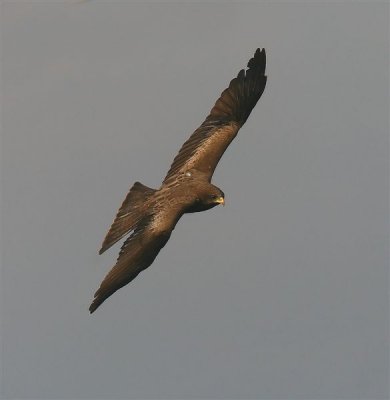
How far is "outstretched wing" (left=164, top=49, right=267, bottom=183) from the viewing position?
2752 centimetres

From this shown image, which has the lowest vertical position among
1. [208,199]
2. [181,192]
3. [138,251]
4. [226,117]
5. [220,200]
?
[138,251]

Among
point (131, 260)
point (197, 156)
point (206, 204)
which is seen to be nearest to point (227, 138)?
point (197, 156)

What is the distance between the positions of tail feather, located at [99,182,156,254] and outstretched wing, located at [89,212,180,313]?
0.23 meters

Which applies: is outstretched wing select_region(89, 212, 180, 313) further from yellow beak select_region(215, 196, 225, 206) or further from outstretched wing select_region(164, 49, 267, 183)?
outstretched wing select_region(164, 49, 267, 183)

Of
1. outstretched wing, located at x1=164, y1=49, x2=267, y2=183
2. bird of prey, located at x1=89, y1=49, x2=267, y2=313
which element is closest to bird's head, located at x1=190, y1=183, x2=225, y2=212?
bird of prey, located at x1=89, y1=49, x2=267, y2=313

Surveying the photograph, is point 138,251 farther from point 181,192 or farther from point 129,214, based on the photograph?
point 181,192

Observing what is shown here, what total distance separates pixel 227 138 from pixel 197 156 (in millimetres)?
925

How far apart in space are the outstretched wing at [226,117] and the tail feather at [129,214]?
179cm

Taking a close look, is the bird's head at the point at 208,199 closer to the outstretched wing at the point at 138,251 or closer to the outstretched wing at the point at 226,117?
the outstretched wing at the point at 138,251

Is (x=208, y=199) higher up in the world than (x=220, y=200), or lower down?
lower down

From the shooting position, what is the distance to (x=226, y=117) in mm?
28375

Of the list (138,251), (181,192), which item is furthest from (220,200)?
(138,251)

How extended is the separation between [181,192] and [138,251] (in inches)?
82.4

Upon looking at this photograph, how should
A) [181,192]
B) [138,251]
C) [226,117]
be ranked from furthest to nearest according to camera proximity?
1. [226,117]
2. [181,192]
3. [138,251]
